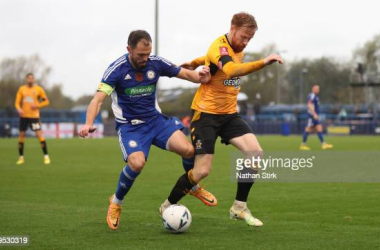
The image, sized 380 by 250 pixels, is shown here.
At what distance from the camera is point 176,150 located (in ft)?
27.4

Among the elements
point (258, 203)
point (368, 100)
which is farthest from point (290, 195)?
point (368, 100)

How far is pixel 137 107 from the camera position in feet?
27.2

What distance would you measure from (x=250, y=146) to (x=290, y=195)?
2.99 meters

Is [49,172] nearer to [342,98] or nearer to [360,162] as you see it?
[360,162]

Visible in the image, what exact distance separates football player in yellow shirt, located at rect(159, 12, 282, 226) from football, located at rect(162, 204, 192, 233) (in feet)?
2.41

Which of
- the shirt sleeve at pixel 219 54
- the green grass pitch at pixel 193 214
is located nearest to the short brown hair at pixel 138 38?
the shirt sleeve at pixel 219 54

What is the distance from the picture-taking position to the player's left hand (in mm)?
8242

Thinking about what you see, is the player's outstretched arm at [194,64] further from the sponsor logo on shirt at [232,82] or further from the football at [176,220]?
the football at [176,220]

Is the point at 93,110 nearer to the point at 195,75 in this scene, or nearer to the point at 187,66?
the point at 195,75

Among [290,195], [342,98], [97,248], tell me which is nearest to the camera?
[97,248]

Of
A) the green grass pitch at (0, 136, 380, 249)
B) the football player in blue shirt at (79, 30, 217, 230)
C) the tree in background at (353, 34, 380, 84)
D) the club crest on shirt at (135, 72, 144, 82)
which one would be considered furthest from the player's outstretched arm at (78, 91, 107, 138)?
the tree in background at (353, 34, 380, 84)

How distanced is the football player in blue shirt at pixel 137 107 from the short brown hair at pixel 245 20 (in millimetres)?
674

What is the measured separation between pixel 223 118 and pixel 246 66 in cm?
108

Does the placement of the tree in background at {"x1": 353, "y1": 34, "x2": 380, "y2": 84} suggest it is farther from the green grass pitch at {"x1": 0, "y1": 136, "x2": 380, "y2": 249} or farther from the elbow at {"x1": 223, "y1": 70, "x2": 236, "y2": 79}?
the elbow at {"x1": 223, "y1": 70, "x2": 236, "y2": 79}
